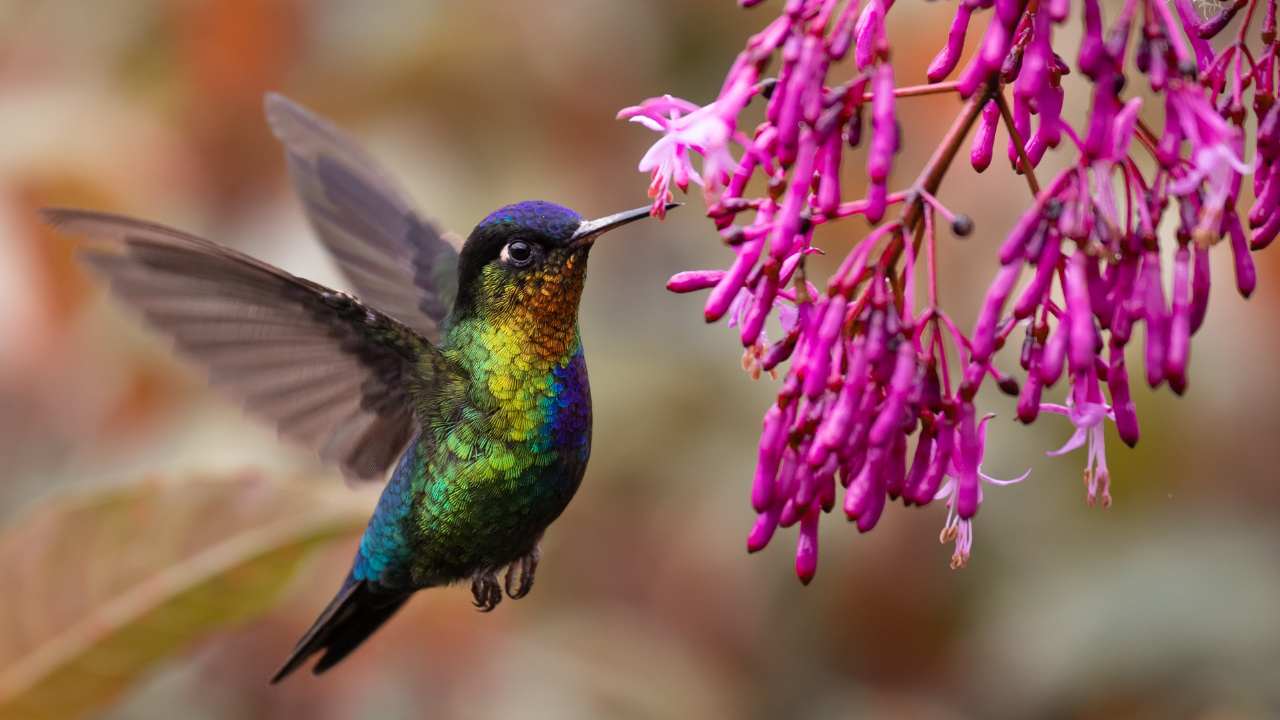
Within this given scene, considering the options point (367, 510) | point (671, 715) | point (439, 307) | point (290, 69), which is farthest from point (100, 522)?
point (290, 69)

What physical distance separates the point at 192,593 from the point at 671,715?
1479mm

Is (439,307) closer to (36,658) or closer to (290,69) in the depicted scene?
(36,658)

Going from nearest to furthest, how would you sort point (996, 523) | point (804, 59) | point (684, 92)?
1. point (804, 59)
2. point (996, 523)
3. point (684, 92)

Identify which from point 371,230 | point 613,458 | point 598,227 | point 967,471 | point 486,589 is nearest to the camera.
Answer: point 967,471

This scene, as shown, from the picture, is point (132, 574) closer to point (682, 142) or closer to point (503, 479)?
point (503, 479)

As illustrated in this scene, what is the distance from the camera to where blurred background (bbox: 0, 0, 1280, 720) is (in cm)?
391

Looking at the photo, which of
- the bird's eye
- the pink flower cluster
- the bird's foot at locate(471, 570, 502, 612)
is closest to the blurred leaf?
the bird's foot at locate(471, 570, 502, 612)

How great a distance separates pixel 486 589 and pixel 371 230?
0.81 m

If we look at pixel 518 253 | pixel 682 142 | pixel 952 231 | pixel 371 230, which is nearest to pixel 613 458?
pixel 371 230

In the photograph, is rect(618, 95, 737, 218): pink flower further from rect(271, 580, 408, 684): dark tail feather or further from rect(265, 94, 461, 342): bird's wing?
rect(271, 580, 408, 684): dark tail feather

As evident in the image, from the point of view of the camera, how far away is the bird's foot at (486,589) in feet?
9.45

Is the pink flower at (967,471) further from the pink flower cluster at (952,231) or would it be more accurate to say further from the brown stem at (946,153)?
the brown stem at (946,153)

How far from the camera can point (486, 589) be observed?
113 inches

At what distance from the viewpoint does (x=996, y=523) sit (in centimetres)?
425
